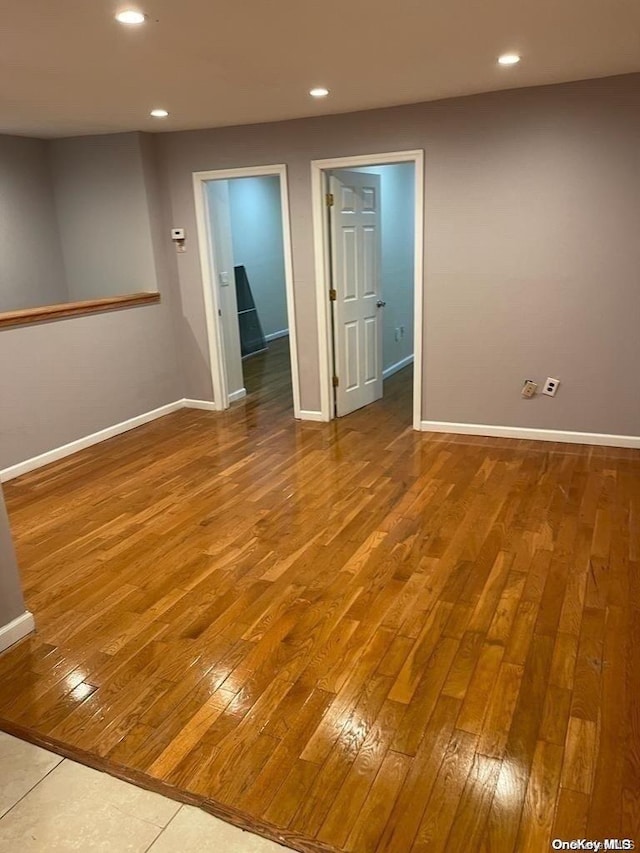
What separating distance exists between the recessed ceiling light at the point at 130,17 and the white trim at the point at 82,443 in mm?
2955

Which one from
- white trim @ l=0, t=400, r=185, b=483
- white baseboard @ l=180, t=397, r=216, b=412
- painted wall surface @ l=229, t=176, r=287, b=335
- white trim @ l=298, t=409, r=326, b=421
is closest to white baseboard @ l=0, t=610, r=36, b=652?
white trim @ l=0, t=400, r=185, b=483

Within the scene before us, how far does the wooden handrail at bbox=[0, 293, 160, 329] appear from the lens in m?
4.25

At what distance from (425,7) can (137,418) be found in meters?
3.92

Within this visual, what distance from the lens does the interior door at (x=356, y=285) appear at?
5.07m

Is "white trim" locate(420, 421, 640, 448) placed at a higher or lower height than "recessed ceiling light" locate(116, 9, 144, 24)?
lower

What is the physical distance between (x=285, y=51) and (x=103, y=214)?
3.04 meters

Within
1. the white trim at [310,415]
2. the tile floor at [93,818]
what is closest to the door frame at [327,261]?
the white trim at [310,415]

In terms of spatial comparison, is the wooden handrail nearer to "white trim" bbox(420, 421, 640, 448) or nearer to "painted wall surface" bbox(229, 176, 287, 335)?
"white trim" bbox(420, 421, 640, 448)

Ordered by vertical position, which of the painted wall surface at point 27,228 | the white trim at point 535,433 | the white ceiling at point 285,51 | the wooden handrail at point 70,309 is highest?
the white ceiling at point 285,51

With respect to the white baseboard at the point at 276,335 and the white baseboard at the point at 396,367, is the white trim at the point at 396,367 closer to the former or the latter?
the white baseboard at the point at 396,367

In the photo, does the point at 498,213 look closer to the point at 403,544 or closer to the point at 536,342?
the point at 536,342

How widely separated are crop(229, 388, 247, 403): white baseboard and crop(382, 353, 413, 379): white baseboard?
4.79 feet

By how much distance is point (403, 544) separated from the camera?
325 centimetres

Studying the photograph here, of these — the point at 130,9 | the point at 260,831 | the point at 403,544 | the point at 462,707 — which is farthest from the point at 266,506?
the point at 130,9
